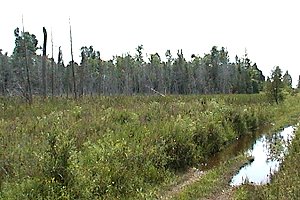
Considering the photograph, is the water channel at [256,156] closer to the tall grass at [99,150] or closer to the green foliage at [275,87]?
the tall grass at [99,150]

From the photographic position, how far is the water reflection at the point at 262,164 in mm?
13034

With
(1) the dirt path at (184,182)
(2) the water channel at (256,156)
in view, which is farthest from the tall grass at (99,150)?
(2) the water channel at (256,156)

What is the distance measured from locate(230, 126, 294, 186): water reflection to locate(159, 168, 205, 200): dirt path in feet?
4.00

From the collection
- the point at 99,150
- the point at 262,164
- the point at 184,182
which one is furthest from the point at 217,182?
the point at 262,164

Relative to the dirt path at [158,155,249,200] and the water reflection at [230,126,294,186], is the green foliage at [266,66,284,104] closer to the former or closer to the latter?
the water reflection at [230,126,294,186]

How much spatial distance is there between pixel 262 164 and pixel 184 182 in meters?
4.52

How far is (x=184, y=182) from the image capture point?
41.4 ft

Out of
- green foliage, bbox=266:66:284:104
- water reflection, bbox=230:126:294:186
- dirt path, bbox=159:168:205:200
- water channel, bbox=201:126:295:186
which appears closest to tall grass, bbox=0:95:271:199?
dirt path, bbox=159:168:205:200

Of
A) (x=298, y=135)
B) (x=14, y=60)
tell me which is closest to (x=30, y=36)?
(x=14, y=60)

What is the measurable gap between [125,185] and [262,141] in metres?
12.6

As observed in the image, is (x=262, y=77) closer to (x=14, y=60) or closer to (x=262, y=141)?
(x=14, y=60)

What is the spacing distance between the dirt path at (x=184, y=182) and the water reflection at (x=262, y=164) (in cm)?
122

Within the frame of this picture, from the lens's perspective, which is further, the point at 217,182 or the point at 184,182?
the point at 184,182

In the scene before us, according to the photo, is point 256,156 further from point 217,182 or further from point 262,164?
point 217,182
